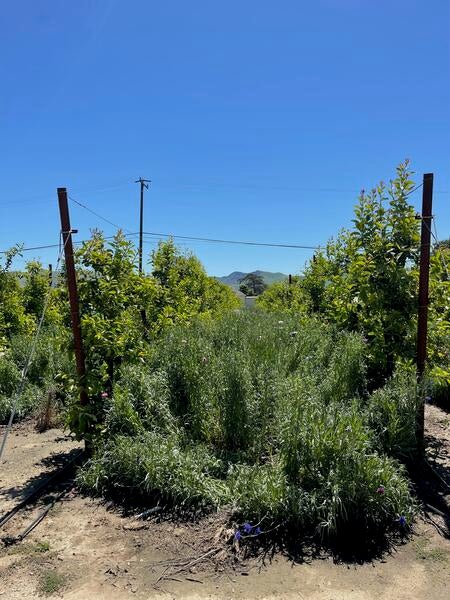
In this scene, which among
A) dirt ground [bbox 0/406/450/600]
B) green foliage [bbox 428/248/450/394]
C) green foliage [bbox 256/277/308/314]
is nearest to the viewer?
dirt ground [bbox 0/406/450/600]

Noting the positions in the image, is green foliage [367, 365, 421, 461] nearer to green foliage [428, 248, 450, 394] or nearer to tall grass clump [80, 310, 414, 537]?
tall grass clump [80, 310, 414, 537]

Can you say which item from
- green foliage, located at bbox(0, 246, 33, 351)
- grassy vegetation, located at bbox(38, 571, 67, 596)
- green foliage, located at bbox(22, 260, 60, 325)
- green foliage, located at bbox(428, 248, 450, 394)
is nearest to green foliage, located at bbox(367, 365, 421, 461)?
green foliage, located at bbox(428, 248, 450, 394)

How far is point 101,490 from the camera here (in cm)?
377

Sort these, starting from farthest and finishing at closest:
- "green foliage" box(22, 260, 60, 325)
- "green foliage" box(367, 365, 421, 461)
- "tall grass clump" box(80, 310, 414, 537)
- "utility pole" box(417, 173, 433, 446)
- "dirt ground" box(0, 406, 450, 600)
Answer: "green foliage" box(22, 260, 60, 325) < "utility pole" box(417, 173, 433, 446) < "green foliage" box(367, 365, 421, 461) < "tall grass clump" box(80, 310, 414, 537) < "dirt ground" box(0, 406, 450, 600)

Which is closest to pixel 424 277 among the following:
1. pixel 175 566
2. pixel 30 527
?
pixel 175 566

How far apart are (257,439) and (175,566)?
4.65 ft

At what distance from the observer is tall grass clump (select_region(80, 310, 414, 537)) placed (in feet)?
9.95

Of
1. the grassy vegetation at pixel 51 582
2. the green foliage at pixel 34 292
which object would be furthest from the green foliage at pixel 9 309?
the grassy vegetation at pixel 51 582

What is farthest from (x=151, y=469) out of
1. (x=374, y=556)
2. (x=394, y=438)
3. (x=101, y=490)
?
(x=394, y=438)

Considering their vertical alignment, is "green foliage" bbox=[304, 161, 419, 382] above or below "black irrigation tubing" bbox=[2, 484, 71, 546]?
above

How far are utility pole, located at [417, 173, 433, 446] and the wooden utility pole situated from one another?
317 cm

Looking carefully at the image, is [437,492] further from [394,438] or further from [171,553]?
[171,553]

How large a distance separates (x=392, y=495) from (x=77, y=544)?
2.24 meters

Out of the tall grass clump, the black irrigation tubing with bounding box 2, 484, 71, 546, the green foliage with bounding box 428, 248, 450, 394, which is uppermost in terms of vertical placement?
the green foliage with bounding box 428, 248, 450, 394
